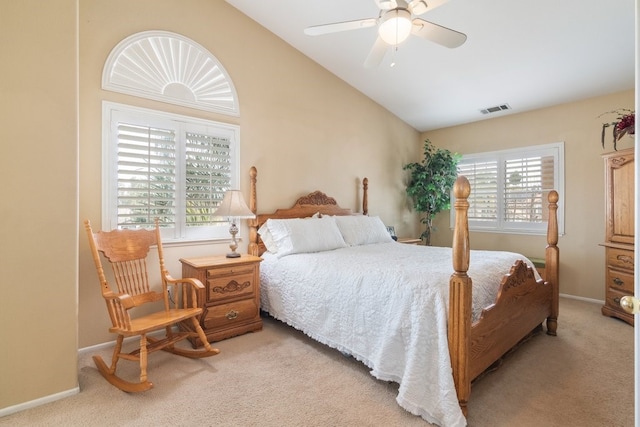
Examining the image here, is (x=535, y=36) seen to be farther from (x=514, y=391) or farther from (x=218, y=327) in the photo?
(x=218, y=327)

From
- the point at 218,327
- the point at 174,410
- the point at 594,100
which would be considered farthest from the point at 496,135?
the point at 174,410

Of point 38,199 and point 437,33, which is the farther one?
point 437,33

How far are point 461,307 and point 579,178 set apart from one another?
367cm

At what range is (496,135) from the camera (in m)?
4.88

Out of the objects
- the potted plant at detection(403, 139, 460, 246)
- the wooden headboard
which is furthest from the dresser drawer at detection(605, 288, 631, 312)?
the wooden headboard

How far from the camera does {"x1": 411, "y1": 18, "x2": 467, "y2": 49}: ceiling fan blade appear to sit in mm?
2145

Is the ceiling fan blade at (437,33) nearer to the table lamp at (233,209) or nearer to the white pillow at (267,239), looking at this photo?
the table lamp at (233,209)

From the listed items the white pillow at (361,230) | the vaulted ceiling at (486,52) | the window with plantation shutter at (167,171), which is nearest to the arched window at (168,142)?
the window with plantation shutter at (167,171)

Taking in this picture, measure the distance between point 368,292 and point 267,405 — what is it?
930 millimetres

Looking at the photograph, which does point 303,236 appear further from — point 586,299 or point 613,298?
point 586,299

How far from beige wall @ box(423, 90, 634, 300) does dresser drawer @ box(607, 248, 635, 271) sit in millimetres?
561

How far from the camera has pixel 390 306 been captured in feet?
6.61

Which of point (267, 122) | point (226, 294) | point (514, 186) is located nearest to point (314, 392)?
point (226, 294)

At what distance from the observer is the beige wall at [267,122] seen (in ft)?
8.61
